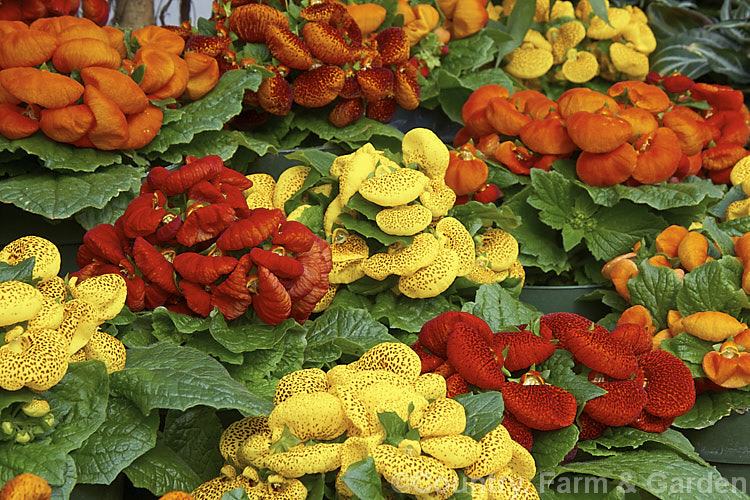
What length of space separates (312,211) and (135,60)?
44 cm

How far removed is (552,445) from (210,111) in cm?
87

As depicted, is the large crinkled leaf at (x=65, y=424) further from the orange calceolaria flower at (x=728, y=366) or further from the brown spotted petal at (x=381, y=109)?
the brown spotted petal at (x=381, y=109)

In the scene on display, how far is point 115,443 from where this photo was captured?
820 millimetres

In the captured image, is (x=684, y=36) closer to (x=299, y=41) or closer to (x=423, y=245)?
(x=299, y=41)

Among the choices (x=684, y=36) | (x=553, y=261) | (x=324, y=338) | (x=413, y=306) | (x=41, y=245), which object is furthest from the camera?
(x=684, y=36)

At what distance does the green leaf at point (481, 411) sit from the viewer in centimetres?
79

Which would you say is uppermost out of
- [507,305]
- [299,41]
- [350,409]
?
[299,41]

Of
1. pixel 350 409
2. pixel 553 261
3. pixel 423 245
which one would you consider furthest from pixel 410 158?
pixel 350 409

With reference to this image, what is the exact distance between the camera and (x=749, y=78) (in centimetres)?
217

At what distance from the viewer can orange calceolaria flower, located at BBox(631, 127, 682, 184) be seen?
1.44 m

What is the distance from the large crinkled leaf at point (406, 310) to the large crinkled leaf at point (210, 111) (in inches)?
18.0

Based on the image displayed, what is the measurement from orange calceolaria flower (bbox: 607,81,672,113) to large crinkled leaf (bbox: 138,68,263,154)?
0.75 metres

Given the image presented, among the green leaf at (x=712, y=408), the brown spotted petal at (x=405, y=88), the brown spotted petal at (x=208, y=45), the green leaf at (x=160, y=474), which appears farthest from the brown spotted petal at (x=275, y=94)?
the green leaf at (x=712, y=408)

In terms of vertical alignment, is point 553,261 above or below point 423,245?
below
